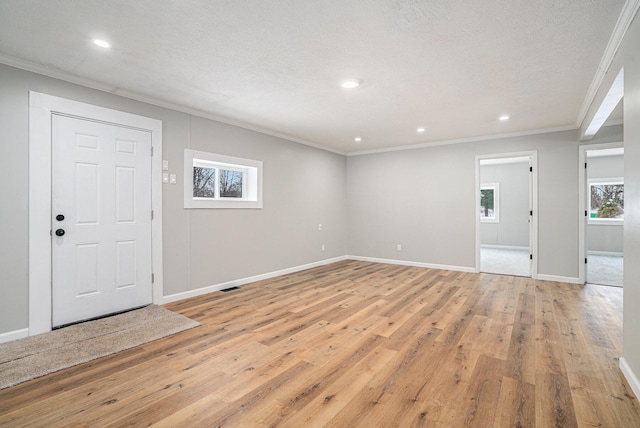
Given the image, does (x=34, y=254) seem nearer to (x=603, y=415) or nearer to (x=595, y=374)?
(x=603, y=415)

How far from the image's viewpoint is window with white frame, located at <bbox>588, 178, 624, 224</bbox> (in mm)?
7734

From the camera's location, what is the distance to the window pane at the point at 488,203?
9.30 meters

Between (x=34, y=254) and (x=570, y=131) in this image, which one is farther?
(x=570, y=131)

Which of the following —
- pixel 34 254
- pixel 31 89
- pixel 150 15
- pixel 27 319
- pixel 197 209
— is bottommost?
pixel 27 319

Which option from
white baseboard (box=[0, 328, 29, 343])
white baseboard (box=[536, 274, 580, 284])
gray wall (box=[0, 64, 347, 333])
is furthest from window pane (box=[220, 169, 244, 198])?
white baseboard (box=[536, 274, 580, 284])

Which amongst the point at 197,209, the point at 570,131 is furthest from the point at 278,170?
the point at 570,131

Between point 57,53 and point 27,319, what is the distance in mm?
2429

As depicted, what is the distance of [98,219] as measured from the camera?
3.25m

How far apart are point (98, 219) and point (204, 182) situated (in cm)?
144

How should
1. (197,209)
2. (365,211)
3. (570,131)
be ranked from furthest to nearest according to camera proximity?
(365,211), (570,131), (197,209)

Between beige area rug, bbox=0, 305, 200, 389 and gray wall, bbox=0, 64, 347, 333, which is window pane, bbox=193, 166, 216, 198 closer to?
gray wall, bbox=0, 64, 347, 333

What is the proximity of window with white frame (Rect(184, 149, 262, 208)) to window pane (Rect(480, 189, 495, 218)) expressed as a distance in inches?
300

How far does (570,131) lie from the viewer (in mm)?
4824

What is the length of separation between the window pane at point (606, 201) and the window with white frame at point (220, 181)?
9031 millimetres
